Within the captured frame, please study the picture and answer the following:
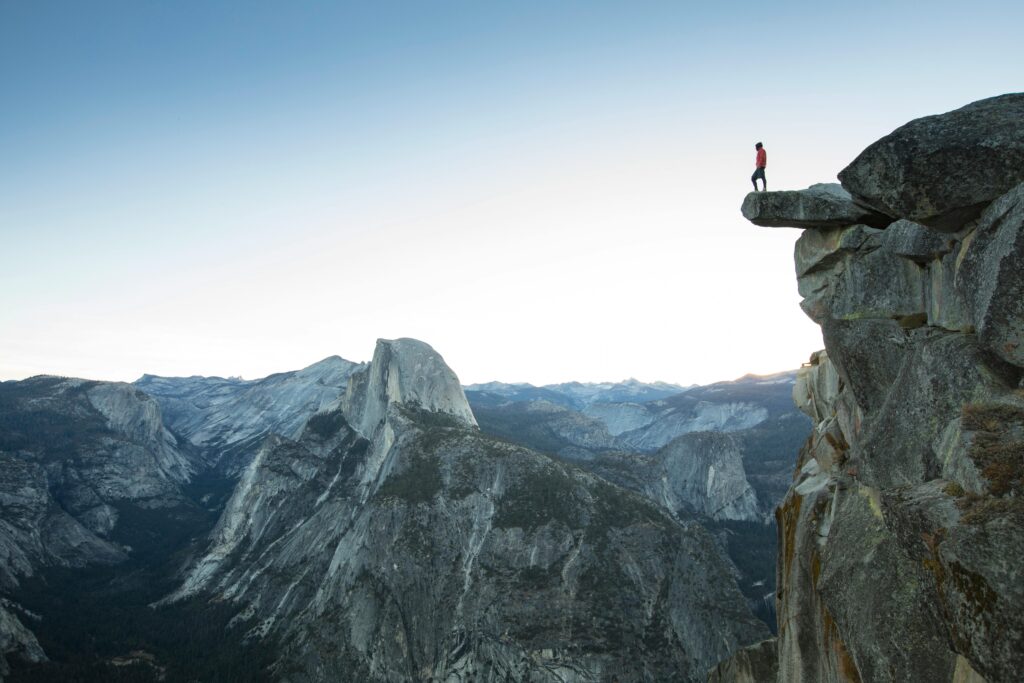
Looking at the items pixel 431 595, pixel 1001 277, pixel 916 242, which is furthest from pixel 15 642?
pixel 1001 277

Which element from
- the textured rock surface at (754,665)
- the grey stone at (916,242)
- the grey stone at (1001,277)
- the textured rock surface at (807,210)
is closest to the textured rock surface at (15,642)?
the textured rock surface at (754,665)

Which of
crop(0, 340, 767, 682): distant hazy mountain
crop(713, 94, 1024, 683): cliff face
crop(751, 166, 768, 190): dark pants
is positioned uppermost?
crop(751, 166, 768, 190): dark pants

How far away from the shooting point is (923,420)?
17234 millimetres

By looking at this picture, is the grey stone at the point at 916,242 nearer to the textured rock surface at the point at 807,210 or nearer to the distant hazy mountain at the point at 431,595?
the textured rock surface at the point at 807,210

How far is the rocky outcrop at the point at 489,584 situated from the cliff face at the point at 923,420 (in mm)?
Answer: 103449

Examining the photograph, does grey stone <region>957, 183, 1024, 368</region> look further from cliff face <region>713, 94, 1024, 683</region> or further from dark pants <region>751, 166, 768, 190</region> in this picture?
dark pants <region>751, 166, 768, 190</region>

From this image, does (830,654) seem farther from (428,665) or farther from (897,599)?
(428,665)

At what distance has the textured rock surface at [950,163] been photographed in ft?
49.8

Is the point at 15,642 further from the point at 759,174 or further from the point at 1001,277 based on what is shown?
the point at 1001,277

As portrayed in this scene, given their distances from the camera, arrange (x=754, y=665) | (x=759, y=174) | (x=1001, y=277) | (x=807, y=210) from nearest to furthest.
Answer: (x=1001, y=277) → (x=807, y=210) → (x=759, y=174) → (x=754, y=665)

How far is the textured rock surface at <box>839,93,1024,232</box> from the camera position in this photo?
49.8ft

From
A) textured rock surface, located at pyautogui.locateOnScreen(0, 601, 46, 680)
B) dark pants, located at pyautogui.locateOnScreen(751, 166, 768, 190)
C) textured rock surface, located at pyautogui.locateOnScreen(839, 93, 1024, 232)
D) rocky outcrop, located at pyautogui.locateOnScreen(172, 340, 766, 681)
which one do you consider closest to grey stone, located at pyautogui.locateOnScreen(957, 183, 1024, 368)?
textured rock surface, located at pyautogui.locateOnScreen(839, 93, 1024, 232)

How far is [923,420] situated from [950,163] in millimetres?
7667

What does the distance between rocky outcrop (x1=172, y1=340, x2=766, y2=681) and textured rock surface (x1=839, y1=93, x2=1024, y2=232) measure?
4587 inches
